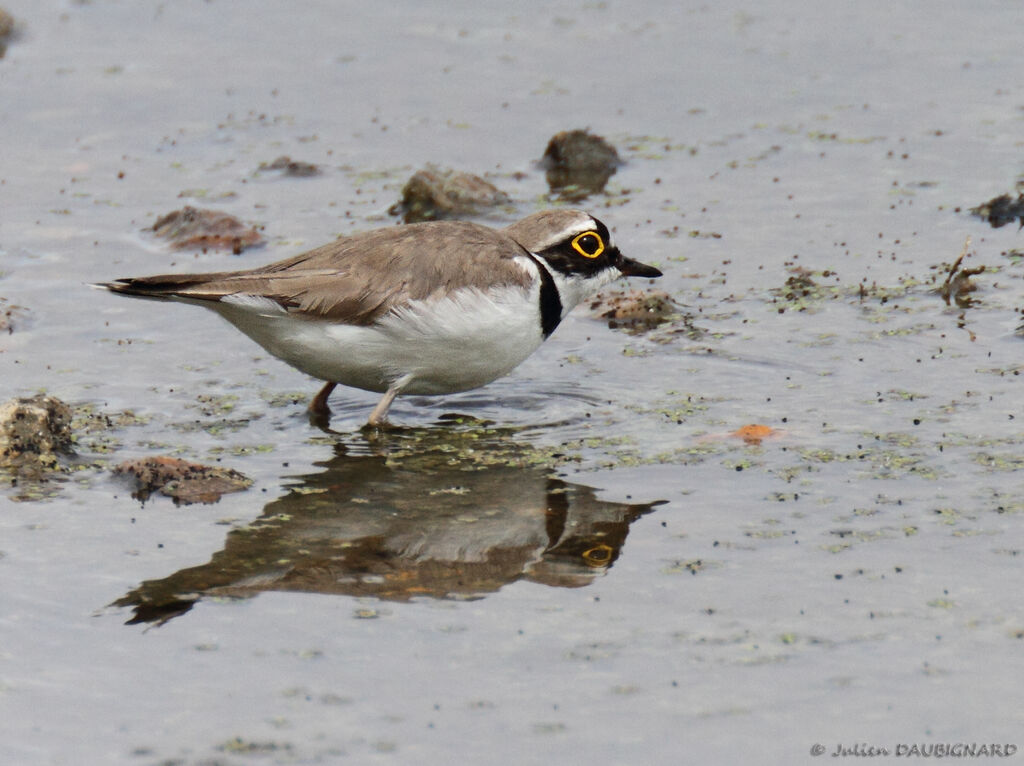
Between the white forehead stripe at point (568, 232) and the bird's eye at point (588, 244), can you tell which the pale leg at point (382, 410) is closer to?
the white forehead stripe at point (568, 232)

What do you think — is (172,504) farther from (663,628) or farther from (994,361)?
(994,361)

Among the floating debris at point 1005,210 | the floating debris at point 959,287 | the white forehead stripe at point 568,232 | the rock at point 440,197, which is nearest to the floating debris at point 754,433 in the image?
the white forehead stripe at point 568,232

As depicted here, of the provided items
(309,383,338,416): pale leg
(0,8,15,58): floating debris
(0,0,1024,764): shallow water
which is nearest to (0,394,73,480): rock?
(0,0,1024,764): shallow water

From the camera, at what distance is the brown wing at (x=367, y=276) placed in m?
9.02

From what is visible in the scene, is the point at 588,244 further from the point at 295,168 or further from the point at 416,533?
the point at 295,168

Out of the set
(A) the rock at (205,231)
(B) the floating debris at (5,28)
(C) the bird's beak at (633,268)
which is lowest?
(A) the rock at (205,231)

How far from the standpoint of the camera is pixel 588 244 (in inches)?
395

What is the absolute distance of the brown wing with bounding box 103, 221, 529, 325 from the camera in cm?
902

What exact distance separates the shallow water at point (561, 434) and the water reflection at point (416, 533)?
0.03m

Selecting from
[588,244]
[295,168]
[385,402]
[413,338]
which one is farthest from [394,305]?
[295,168]

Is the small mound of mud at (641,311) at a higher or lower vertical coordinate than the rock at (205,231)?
lower

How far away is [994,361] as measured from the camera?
10.1 m

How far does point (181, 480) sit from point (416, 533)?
4.80ft

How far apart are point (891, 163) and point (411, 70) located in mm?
5888
